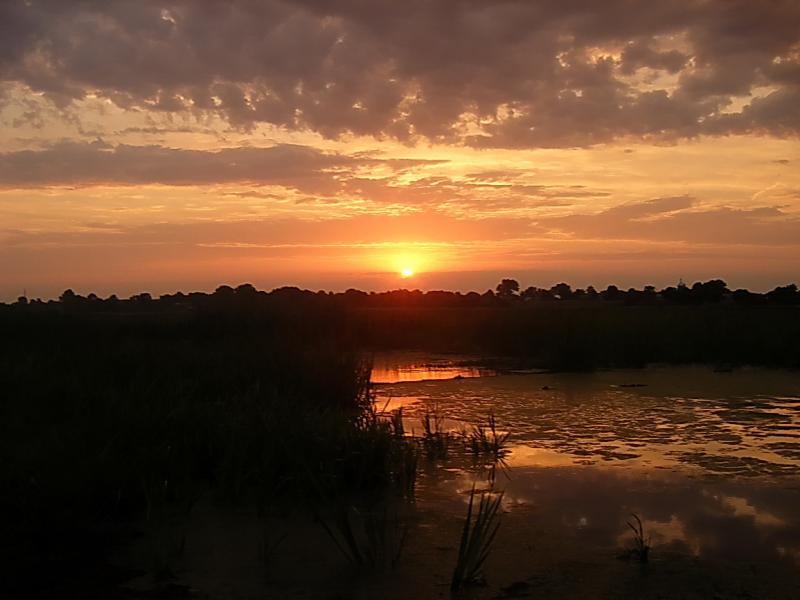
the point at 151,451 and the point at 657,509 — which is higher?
the point at 151,451

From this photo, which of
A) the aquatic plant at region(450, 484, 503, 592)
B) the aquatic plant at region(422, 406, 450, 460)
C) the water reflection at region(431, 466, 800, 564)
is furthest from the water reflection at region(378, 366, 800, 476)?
the aquatic plant at region(450, 484, 503, 592)

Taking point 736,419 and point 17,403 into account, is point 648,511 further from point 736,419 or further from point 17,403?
point 17,403

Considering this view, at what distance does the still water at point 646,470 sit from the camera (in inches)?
195

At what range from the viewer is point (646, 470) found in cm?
691

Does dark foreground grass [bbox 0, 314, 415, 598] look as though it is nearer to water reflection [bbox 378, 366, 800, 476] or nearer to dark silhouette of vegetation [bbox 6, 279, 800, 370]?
water reflection [bbox 378, 366, 800, 476]

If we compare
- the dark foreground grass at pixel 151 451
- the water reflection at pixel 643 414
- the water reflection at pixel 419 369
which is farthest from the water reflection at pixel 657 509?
the water reflection at pixel 419 369

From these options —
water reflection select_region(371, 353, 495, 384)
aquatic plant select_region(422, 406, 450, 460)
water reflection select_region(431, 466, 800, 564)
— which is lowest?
water reflection select_region(431, 466, 800, 564)

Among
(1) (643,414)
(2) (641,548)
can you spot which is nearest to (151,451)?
(2) (641,548)

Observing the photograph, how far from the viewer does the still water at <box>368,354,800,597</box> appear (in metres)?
4.96

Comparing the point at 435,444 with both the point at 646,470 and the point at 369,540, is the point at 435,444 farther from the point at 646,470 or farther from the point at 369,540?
the point at 369,540

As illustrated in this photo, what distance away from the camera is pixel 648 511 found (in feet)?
18.9

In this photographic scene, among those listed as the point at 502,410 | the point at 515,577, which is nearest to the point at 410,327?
the point at 502,410

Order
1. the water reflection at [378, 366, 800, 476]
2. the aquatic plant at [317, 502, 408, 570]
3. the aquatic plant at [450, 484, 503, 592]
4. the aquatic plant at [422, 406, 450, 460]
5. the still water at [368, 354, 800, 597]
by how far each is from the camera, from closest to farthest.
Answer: the aquatic plant at [450, 484, 503, 592] → the aquatic plant at [317, 502, 408, 570] → the still water at [368, 354, 800, 597] → the water reflection at [378, 366, 800, 476] → the aquatic plant at [422, 406, 450, 460]

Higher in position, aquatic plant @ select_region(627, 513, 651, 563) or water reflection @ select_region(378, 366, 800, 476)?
water reflection @ select_region(378, 366, 800, 476)
